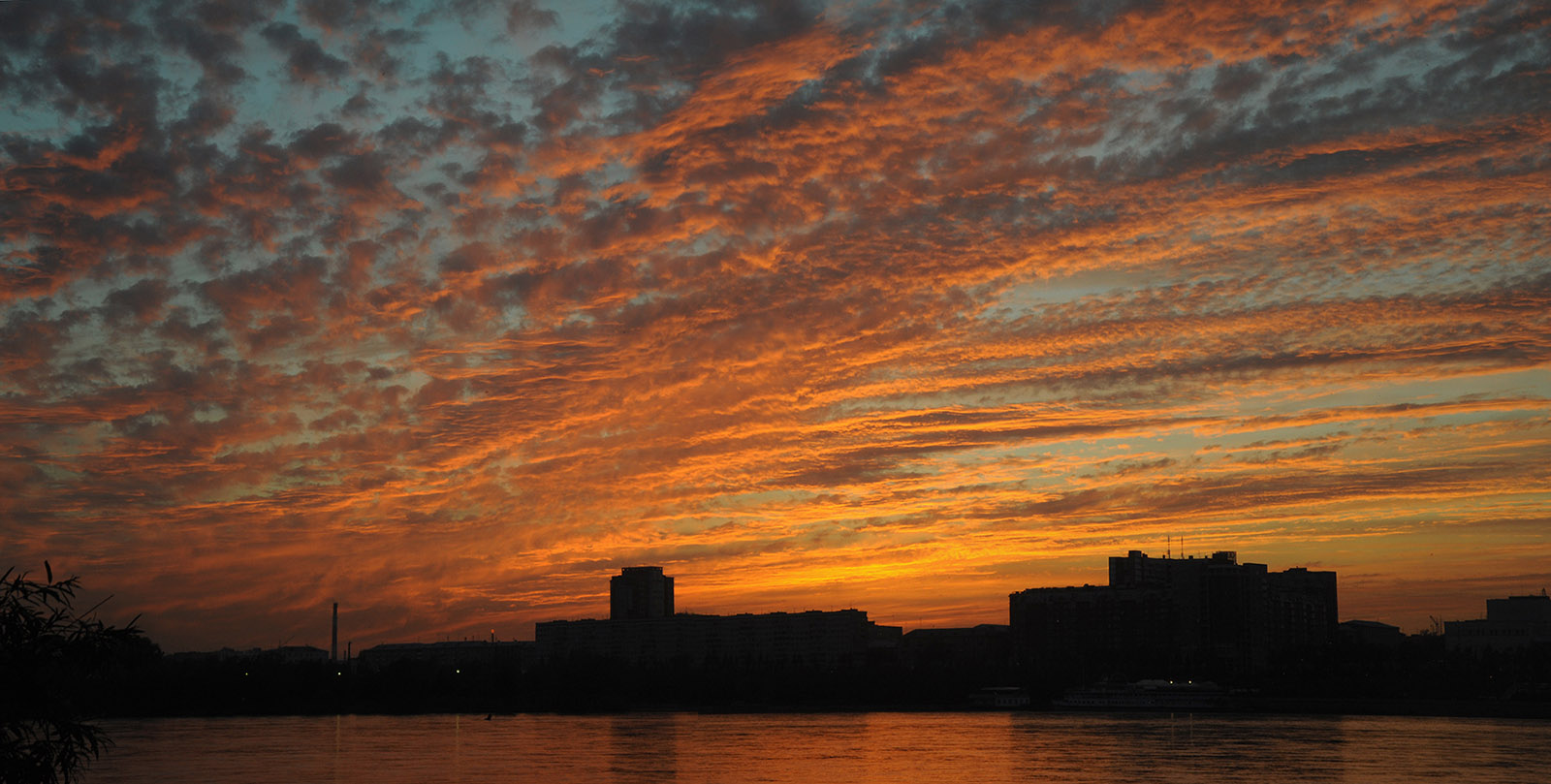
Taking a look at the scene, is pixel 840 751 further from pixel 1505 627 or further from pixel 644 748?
pixel 1505 627

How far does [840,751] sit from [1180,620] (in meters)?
113

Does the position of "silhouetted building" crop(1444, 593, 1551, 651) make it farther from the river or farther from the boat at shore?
the river

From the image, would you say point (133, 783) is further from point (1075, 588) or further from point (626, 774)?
point (1075, 588)

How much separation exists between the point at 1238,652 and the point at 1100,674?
24.5 meters

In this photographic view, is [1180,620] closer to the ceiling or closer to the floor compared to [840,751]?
closer to the ceiling

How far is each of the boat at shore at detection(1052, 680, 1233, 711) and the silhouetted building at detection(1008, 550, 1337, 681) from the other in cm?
1333

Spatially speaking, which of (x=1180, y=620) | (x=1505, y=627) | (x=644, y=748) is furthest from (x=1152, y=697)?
(x=644, y=748)

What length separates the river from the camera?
62094 millimetres

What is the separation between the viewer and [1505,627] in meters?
176

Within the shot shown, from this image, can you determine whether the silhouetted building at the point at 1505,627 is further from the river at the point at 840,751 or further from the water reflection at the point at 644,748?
the water reflection at the point at 644,748

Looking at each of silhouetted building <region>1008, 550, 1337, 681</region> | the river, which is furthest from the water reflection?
silhouetted building <region>1008, 550, 1337, 681</region>

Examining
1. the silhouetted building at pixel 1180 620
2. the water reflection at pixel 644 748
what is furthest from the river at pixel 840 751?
the silhouetted building at pixel 1180 620

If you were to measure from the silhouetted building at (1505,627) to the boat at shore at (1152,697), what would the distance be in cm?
4690

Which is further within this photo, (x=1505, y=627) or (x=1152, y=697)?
(x=1505, y=627)
